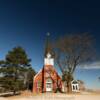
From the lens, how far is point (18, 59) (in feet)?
147

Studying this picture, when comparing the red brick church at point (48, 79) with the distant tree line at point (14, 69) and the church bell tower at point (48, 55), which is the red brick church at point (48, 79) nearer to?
the church bell tower at point (48, 55)

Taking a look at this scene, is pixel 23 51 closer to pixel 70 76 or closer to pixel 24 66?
pixel 24 66

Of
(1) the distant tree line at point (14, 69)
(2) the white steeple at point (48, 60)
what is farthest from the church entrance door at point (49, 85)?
(1) the distant tree line at point (14, 69)

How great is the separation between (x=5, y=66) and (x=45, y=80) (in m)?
13.7

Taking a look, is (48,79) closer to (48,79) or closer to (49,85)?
(48,79)

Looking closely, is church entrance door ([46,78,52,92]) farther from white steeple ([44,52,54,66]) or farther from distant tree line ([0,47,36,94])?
distant tree line ([0,47,36,94])

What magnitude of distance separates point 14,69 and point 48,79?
14.1 meters

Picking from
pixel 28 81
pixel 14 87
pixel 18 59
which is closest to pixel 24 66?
pixel 18 59

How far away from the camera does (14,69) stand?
43.5m

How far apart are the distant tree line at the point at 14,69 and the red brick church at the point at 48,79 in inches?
396

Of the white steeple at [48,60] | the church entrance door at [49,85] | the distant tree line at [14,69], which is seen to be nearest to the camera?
the distant tree line at [14,69]

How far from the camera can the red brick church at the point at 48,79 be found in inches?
2169

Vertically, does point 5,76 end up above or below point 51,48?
below

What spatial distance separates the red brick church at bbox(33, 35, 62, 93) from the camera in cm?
5509
